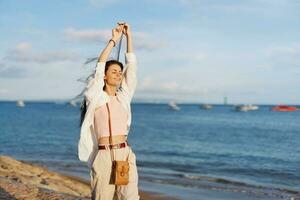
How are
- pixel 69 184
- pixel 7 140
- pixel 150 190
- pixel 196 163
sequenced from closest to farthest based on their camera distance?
1. pixel 69 184
2. pixel 150 190
3. pixel 196 163
4. pixel 7 140

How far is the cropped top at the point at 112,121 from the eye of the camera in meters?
5.20

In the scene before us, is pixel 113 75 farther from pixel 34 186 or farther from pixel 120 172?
pixel 34 186

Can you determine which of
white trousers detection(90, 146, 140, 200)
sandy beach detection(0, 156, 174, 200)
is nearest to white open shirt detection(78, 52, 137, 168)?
white trousers detection(90, 146, 140, 200)

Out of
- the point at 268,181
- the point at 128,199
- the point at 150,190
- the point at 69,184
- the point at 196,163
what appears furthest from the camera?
the point at 196,163

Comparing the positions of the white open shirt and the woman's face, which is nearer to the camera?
the white open shirt

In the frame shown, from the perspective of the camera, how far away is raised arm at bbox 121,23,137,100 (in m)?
5.54

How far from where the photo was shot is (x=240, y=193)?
654 inches

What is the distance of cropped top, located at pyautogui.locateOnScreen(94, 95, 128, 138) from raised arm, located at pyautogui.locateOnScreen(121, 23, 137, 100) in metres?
0.31

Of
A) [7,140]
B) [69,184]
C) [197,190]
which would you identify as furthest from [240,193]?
[7,140]

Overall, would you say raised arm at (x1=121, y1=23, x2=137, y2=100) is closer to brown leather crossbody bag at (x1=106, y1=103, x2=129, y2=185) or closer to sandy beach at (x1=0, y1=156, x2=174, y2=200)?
brown leather crossbody bag at (x1=106, y1=103, x2=129, y2=185)

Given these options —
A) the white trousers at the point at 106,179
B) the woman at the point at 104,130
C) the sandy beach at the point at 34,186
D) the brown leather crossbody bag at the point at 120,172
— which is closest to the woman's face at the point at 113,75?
the woman at the point at 104,130

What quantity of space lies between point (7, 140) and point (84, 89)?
130ft

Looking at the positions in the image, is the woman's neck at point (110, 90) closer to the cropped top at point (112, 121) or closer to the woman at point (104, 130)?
the woman at point (104, 130)

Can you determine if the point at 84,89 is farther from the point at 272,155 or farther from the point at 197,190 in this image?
the point at 272,155
